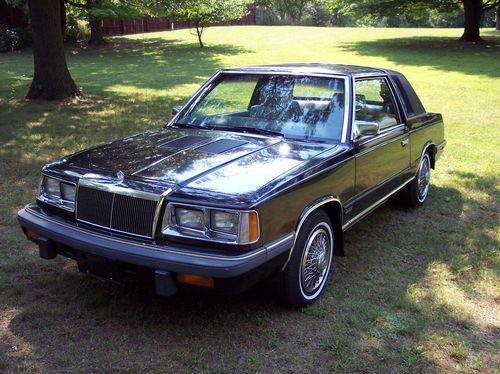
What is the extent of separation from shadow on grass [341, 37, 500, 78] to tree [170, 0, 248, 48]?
6241 millimetres

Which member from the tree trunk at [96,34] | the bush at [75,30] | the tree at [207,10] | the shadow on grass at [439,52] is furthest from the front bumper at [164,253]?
the tree trunk at [96,34]

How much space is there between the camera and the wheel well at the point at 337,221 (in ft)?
13.1

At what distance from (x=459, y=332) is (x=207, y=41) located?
31.1 m

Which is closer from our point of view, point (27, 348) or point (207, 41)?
point (27, 348)

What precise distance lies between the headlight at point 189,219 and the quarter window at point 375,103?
6.63ft

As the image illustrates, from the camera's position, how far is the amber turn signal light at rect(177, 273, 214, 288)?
3013 mm

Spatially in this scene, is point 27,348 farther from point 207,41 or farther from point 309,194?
point 207,41

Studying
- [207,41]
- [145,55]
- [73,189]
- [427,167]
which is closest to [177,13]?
[145,55]

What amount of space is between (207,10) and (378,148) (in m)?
24.1

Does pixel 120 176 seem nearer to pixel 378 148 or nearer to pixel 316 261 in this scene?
pixel 316 261

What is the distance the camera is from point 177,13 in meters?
26.2

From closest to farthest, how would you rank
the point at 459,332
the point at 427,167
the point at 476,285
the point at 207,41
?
the point at 459,332
the point at 476,285
the point at 427,167
the point at 207,41

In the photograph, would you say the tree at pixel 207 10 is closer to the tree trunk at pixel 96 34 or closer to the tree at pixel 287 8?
the tree trunk at pixel 96 34

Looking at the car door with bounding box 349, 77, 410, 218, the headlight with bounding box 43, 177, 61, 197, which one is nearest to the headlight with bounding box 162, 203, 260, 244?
the headlight with bounding box 43, 177, 61, 197
